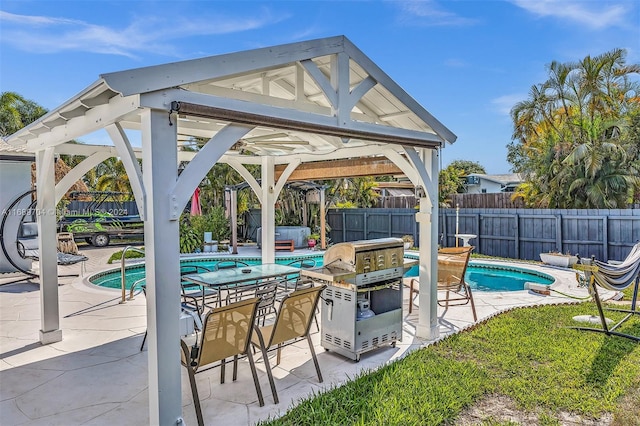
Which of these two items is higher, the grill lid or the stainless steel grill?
the grill lid

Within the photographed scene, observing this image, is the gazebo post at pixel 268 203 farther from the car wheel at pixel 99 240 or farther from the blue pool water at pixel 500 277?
the car wheel at pixel 99 240

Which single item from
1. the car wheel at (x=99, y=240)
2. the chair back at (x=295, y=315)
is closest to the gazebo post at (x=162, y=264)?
the chair back at (x=295, y=315)

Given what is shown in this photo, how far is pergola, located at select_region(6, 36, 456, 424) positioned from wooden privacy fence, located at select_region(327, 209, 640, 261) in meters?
8.71

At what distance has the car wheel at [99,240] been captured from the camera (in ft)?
50.8

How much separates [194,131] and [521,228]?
11127 millimetres

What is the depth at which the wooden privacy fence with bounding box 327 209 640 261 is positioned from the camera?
11.2 meters

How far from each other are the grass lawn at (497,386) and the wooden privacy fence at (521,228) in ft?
25.1

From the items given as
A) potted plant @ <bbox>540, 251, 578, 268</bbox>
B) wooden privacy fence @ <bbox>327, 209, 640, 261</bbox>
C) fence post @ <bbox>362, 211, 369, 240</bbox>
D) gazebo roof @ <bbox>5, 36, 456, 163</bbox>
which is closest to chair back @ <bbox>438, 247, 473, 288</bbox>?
gazebo roof @ <bbox>5, 36, 456, 163</bbox>

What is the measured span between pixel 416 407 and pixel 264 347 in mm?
1393

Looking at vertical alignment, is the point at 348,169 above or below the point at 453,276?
above

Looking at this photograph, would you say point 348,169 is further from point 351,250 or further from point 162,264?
point 162,264

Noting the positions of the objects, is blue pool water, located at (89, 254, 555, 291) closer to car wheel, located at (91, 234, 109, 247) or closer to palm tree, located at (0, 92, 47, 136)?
car wheel, located at (91, 234, 109, 247)

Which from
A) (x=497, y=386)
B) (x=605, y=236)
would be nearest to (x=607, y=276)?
(x=497, y=386)

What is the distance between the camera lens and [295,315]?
388 cm
